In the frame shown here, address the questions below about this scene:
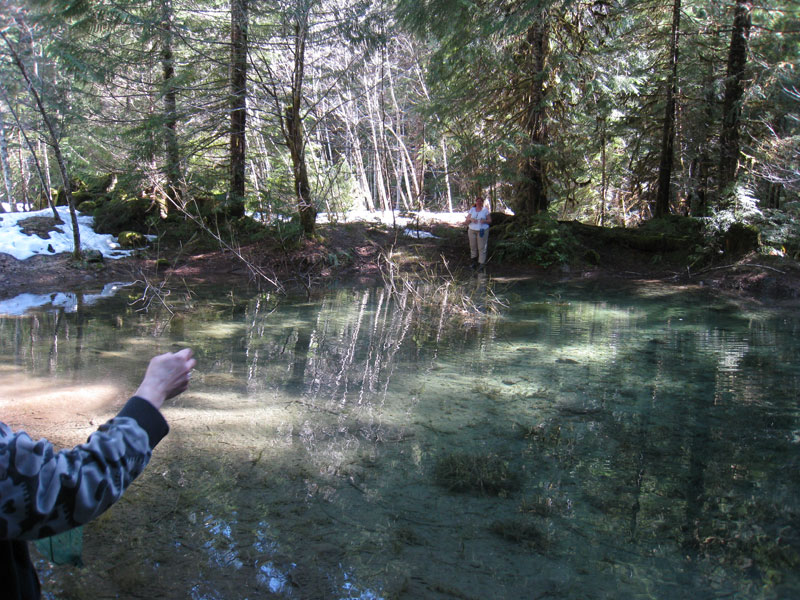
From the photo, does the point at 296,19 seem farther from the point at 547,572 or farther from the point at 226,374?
the point at 547,572

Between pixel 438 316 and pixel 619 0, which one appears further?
pixel 619 0

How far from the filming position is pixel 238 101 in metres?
14.5

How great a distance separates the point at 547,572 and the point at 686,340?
585 cm

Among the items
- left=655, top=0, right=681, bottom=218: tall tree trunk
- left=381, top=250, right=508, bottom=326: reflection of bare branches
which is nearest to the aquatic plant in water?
left=381, top=250, right=508, bottom=326: reflection of bare branches

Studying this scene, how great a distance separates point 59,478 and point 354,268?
13.4 meters

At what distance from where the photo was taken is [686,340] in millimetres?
7762

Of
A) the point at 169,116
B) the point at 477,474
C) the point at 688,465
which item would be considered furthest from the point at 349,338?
the point at 169,116

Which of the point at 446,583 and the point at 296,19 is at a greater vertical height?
the point at 296,19

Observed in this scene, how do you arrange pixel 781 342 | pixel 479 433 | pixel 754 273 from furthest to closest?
1. pixel 754 273
2. pixel 781 342
3. pixel 479 433

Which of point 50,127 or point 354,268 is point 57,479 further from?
point 50,127

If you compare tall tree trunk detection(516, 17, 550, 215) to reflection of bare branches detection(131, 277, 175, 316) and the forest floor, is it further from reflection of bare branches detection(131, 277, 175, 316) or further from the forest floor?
reflection of bare branches detection(131, 277, 175, 316)

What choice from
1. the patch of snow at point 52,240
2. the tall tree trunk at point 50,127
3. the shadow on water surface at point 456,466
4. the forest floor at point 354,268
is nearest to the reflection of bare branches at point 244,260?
the forest floor at point 354,268

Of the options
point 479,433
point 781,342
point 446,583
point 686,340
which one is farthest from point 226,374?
point 781,342

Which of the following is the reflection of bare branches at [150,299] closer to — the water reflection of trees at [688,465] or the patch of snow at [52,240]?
the patch of snow at [52,240]
